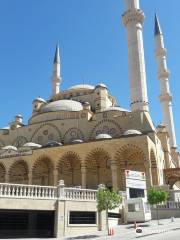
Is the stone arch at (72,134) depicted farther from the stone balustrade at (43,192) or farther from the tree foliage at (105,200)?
the tree foliage at (105,200)

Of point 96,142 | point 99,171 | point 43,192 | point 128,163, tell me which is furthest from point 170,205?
point 99,171

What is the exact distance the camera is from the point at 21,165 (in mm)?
36062

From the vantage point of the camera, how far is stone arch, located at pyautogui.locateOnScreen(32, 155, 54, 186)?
34.1m

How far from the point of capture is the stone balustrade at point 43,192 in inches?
528

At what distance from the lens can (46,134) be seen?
36.8 metres

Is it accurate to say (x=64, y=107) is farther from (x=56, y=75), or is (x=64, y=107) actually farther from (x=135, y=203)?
(x=135, y=203)

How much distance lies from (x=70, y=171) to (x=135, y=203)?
1638 cm

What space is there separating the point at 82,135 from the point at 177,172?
36.4ft

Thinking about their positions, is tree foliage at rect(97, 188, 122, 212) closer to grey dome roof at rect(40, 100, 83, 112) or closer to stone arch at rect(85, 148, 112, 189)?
stone arch at rect(85, 148, 112, 189)

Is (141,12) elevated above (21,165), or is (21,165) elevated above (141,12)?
(141,12)

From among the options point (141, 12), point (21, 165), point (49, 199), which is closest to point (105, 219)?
point (49, 199)

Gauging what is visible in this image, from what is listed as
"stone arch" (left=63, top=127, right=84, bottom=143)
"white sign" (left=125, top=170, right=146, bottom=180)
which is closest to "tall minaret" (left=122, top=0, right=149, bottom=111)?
"stone arch" (left=63, top=127, right=84, bottom=143)

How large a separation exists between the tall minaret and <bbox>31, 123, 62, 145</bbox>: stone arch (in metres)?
9.30

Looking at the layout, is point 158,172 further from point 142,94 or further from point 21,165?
point 21,165
